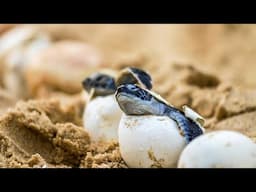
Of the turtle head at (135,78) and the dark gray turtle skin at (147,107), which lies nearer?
the dark gray turtle skin at (147,107)

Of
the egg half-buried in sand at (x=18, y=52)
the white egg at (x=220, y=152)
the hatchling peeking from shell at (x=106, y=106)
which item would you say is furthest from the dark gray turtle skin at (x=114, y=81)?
the egg half-buried in sand at (x=18, y=52)

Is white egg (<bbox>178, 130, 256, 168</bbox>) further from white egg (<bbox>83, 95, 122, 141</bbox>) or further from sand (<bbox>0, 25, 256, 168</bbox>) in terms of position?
white egg (<bbox>83, 95, 122, 141</bbox>)

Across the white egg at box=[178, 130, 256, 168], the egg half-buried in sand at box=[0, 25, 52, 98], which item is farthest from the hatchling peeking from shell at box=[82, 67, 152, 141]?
the egg half-buried in sand at box=[0, 25, 52, 98]

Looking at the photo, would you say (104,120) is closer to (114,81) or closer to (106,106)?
(106,106)

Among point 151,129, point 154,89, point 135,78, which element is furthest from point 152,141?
point 154,89

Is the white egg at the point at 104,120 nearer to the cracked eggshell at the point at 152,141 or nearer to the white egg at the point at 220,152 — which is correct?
the cracked eggshell at the point at 152,141
